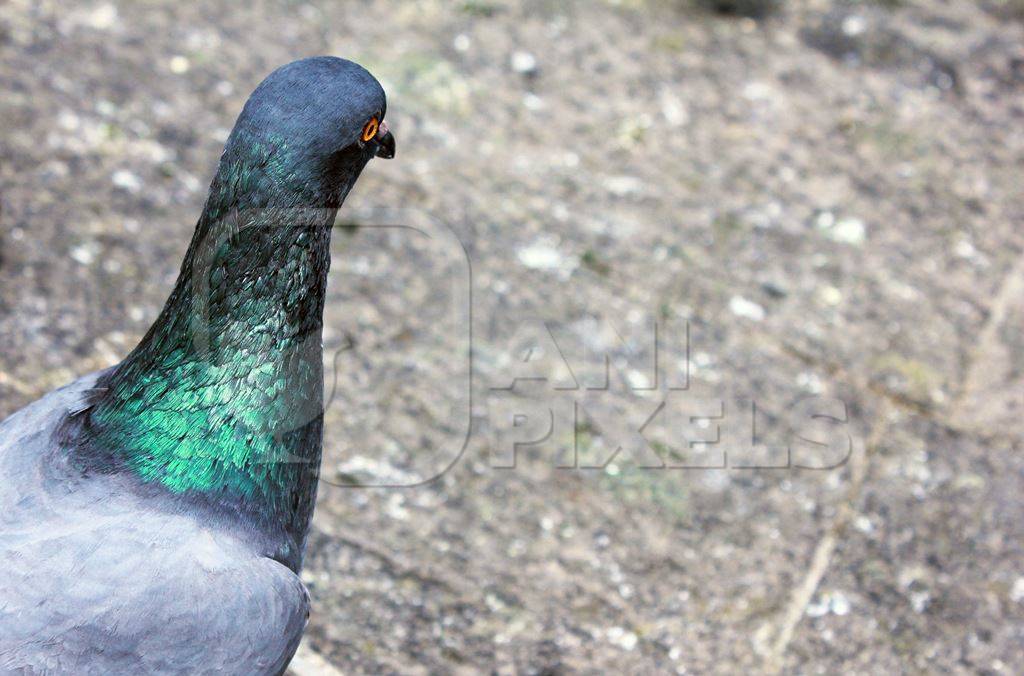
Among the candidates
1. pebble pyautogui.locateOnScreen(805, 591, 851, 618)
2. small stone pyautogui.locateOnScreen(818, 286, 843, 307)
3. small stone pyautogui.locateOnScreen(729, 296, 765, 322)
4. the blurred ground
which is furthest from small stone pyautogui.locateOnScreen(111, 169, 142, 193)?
pebble pyautogui.locateOnScreen(805, 591, 851, 618)

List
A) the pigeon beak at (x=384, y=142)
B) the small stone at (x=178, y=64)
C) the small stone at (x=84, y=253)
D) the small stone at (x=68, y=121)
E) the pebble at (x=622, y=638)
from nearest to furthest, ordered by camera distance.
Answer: the pigeon beak at (x=384, y=142)
the pebble at (x=622, y=638)
the small stone at (x=84, y=253)
the small stone at (x=68, y=121)
the small stone at (x=178, y=64)

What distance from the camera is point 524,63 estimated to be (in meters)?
4.75

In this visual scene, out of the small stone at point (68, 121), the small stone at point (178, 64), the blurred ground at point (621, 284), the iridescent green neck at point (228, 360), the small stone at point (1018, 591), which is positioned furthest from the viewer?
the small stone at point (178, 64)

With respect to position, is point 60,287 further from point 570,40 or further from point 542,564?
point 570,40

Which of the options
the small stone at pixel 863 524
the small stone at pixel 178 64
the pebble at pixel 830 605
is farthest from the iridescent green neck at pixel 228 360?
the small stone at pixel 178 64

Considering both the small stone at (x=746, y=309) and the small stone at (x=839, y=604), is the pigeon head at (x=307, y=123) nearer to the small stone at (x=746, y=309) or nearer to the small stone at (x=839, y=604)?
the small stone at (x=839, y=604)

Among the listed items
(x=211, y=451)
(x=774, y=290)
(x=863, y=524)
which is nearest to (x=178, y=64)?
(x=774, y=290)

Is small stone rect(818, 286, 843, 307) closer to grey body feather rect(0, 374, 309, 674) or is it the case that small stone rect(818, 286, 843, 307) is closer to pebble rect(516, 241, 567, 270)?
pebble rect(516, 241, 567, 270)

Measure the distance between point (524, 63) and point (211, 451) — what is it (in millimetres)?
2957

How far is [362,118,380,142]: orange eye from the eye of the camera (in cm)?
222

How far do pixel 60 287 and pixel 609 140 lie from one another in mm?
2186

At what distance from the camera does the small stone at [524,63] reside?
472cm

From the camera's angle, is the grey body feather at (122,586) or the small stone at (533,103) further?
the small stone at (533,103)

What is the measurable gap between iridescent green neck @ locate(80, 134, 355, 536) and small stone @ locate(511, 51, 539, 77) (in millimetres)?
2620
